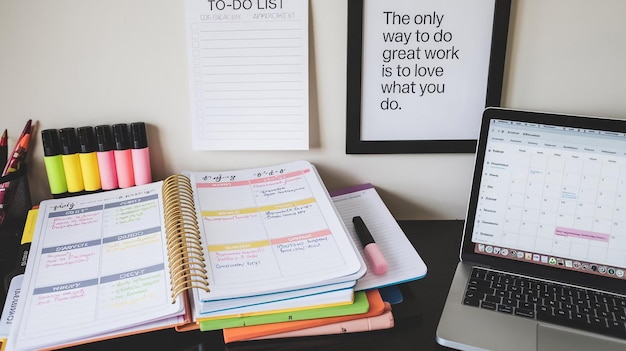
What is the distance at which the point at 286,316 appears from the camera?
638 millimetres

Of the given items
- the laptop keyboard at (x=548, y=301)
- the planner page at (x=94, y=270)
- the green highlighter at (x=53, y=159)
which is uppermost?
the green highlighter at (x=53, y=159)

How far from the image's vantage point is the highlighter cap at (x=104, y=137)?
2.77 ft

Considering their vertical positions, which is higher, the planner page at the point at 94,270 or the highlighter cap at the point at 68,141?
the highlighter cap at the point at 68,141

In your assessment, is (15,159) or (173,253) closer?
(173,253)

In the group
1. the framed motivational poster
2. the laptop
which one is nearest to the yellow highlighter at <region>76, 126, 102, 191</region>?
the framed motivational poster

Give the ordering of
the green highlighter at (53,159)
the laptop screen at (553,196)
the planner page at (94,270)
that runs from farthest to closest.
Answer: the green highlighter at (53,159), the laptop screen at (553,196), the planner page at (94,270)

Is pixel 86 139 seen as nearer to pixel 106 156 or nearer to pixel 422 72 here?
pixel 106 156

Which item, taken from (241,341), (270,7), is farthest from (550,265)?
(270,7)

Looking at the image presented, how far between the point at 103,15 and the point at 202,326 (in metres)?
0.50

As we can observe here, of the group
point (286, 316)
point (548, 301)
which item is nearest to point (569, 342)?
point (548, 301)

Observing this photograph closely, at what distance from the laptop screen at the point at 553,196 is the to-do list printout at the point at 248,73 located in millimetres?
305

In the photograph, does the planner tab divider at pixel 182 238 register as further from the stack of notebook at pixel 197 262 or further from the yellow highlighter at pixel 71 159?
the yellow highlighter at pixel 71 159

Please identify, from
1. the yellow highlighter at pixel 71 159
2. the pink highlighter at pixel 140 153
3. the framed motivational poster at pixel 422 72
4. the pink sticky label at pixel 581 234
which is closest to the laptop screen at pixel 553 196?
the pink sticky label at pixel 581 234

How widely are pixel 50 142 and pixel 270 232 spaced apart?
39 centimetres
